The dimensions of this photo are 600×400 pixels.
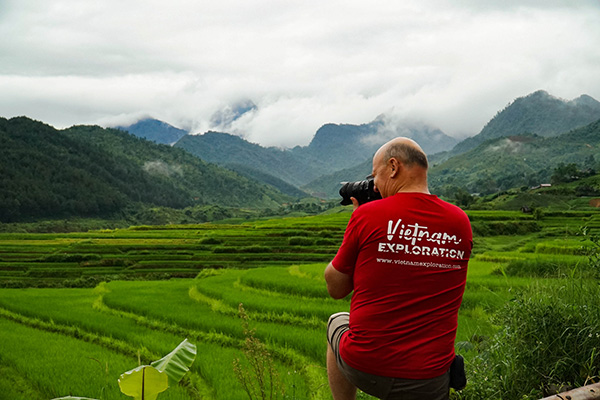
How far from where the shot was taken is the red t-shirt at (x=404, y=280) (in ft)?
8.27

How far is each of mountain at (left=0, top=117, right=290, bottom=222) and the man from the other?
337 feet

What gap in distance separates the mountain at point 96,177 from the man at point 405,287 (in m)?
103

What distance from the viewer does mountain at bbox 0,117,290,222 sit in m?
102

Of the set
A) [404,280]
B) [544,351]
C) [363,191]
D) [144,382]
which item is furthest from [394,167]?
[544,351]

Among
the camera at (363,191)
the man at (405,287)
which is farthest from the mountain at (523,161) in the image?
the man at (405,287)

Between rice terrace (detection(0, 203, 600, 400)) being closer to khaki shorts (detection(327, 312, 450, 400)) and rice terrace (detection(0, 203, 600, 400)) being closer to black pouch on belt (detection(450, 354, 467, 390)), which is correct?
khaki shorts (detection(327, 312, 450, 400))

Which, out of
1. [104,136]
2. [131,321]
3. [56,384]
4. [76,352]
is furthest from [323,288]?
[104,136]

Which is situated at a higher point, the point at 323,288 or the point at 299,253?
the point at 323,288

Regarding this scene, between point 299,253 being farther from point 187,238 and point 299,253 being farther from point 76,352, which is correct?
point 76,352

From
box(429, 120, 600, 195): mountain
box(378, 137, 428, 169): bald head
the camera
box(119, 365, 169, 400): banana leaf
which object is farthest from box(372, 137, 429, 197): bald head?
box(429, 120, 600, 195): mountain

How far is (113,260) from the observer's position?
3234 centimetres

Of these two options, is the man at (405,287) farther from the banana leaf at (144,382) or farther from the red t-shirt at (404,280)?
the banana leaf at (144,382)

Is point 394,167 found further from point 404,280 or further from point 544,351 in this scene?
point 544,351

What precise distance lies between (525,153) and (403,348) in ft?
705
